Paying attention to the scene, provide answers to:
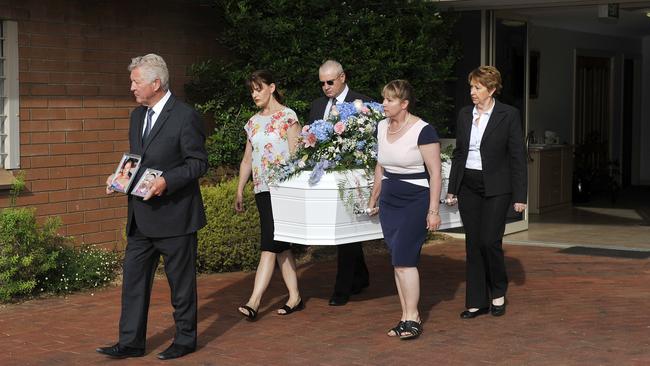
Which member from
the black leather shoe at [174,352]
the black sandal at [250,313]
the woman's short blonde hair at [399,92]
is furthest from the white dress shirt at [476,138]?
the black leather shoe at [174,352]

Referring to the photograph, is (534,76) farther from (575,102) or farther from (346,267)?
(346,267)

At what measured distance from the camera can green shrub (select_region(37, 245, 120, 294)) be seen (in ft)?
28.5

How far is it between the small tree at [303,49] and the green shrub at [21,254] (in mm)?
2576

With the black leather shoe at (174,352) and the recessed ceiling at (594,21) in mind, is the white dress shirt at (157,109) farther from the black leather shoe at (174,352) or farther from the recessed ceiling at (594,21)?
the recessed ceiling at (594,21)

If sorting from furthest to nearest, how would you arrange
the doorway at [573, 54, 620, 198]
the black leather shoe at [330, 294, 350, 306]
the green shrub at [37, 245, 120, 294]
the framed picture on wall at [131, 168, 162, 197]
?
1. the doorway at [573, 54, 620, 198]
2. the green shrub at [37, 245, 120, 294]
3. the black leather shoe at [330, 294, 350, 306]
4. the framed picture on wall at [131, 168, 162, 197]

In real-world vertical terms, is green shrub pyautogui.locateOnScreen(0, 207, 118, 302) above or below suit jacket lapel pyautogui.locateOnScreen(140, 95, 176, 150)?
below

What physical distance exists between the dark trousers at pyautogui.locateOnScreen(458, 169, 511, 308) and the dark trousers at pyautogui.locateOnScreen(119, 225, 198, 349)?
216 centimetres

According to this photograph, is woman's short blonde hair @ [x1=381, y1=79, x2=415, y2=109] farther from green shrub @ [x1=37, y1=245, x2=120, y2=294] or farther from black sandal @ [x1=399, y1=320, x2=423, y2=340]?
green shrub @ [x1=37, y1=245, x2=120, y2=294]

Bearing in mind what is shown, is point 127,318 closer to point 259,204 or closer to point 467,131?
point 259,204

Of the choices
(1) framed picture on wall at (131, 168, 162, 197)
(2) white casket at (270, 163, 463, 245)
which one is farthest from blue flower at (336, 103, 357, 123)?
(1) framed picture on wall at (131, 168, 162, 197)

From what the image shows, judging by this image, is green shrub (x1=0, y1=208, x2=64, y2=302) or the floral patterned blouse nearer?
the floral patterned blouse

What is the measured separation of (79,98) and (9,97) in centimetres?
78

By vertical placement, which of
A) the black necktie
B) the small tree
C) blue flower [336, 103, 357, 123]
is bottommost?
the black necktie

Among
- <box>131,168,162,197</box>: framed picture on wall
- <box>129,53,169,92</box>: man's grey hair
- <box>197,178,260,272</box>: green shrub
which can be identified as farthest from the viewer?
<box>197,178,260,272</box>: green shrub
